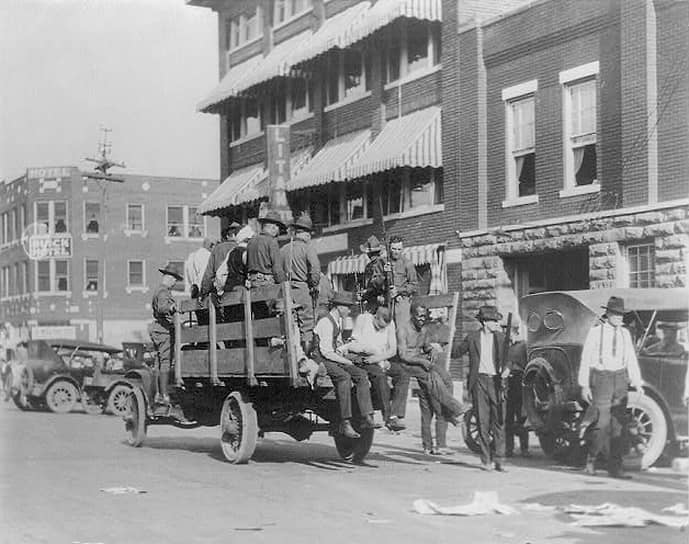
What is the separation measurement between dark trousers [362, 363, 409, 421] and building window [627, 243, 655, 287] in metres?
7.51

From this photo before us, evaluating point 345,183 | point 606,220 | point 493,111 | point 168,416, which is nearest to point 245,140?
point 345,183

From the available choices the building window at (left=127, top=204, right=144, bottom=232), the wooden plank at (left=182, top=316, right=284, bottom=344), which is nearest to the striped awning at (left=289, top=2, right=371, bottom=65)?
the wooden plank at (left=182, top=316, right=284, bottom=344)

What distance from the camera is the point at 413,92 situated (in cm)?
2541

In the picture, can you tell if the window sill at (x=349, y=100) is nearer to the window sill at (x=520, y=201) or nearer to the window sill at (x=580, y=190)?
the window sill at (x=520, y=201)

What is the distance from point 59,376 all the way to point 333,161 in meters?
8.34

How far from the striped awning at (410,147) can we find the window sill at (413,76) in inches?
33.3

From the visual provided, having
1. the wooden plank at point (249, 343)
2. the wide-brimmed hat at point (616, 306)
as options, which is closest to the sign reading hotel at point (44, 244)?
the wooden plank at point (249, 343)

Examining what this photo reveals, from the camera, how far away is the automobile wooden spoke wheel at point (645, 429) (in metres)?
11.5

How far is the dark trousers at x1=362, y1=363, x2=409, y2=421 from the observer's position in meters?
11.7

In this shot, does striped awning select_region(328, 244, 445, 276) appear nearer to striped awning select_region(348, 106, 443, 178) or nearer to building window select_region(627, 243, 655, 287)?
striped awning select_region(348, 106, 443, 178)

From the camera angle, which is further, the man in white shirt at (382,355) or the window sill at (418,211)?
the window sill at (418,211)

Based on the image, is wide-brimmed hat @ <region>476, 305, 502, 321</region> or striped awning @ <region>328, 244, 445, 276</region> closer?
wide-brimmed hat @ <region>476, 305, 502, 321</region>

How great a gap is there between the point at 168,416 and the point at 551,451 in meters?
4.75

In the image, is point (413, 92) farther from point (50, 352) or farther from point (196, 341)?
point (196, 341)
